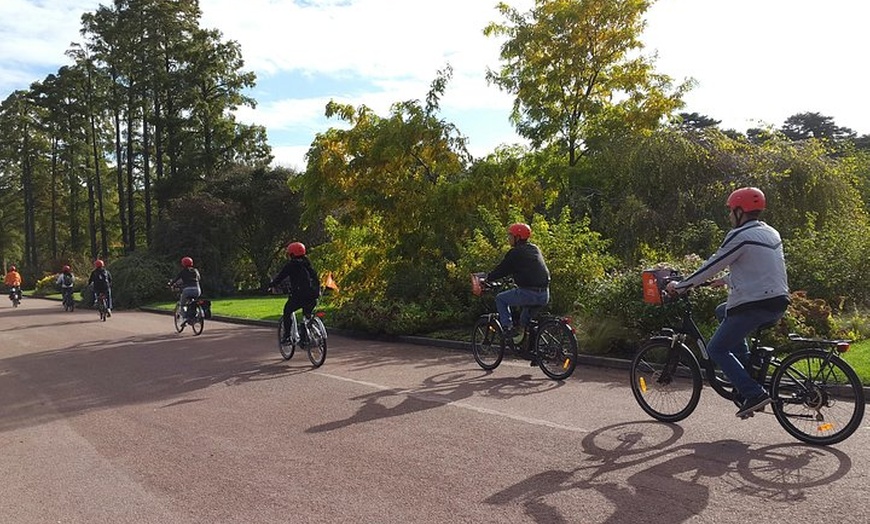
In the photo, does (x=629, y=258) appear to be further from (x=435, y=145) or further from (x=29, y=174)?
(x=29, y=174)

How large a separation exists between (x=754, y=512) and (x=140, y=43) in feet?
145

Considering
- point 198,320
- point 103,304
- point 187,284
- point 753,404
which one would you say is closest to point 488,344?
point 753,404

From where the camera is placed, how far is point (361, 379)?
874 cm

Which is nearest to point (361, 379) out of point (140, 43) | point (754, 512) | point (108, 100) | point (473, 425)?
point (473, 425)

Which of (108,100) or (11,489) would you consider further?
(108,100)

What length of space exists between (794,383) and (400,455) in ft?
10.5

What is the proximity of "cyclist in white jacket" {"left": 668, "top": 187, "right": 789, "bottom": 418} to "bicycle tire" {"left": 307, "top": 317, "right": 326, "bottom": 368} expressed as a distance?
6.08 meters

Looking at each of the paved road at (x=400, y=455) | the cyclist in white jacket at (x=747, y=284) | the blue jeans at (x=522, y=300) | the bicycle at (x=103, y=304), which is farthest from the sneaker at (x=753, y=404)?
the bicycle at (x=103, y=304)

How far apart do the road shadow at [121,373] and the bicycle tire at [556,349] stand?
3507 millimetres

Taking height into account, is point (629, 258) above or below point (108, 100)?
below

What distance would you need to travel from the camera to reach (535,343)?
27.8 feet

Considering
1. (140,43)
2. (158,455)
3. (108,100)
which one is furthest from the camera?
(108,100)

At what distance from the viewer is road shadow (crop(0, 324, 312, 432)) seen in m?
7.88

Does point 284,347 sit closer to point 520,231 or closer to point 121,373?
point 121,373
